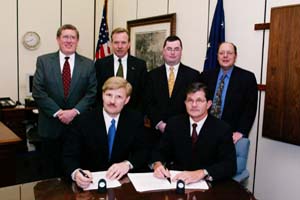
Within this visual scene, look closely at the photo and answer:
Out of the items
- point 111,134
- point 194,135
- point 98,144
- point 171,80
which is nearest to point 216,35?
point 171,80

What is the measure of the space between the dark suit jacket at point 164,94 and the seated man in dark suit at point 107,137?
0.81 meters

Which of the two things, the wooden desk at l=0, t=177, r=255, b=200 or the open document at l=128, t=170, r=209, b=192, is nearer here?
the wooden desk at l=0, t=177, r=255, b=200

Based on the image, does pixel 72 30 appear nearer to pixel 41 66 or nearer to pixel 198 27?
pixel 41 66

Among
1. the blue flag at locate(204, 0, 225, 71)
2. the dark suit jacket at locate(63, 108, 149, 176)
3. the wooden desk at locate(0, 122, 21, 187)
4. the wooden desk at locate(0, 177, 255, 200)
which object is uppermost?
the blue flag at locate(204, 0, 225, 71)

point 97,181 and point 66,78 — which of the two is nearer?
point 97,181

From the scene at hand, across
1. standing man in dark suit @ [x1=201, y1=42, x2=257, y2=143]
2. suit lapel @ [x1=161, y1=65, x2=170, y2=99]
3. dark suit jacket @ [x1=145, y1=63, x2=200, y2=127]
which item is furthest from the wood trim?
suit lapel @ [x1=161, y1=65, x2=170, y2=99]

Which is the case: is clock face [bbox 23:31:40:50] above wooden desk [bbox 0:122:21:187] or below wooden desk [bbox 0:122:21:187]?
above

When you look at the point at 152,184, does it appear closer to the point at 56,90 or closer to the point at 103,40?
the point at 56,90

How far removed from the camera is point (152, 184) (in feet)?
5.62

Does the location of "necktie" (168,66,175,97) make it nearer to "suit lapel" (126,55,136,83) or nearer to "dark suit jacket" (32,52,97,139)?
"suit lapel" (126,55,136,83)

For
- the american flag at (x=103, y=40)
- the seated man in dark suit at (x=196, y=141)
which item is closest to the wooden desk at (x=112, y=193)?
the seated man in dark suit at (x=196, y=141)

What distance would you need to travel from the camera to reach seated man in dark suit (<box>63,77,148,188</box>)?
79.7 inches

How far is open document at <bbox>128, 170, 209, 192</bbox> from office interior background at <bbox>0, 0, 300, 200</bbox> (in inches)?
60.3

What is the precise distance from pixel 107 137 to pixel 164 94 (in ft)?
3.24
